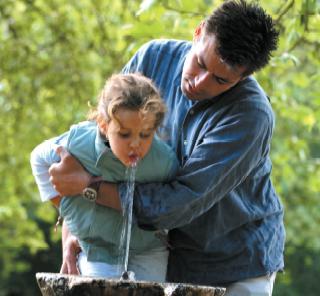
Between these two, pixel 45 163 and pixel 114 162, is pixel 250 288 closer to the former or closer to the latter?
pixel 114 162

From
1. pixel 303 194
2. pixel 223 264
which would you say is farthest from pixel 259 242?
pixel 303 194

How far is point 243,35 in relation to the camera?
338cm

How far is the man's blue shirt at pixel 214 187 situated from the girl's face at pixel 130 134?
0.43 ft

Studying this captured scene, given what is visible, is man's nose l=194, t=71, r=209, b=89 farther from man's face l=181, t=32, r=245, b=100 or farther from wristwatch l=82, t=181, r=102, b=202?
wristwatch l=82, t=181, r=102, b=202

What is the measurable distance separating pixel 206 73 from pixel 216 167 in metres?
0.32

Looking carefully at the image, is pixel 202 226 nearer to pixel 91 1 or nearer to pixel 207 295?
pixel 207 295

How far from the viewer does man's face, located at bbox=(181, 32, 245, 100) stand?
3426 millimetres

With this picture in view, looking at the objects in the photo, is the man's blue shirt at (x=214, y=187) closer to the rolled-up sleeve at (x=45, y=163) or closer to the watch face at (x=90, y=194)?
the watch face at (x=90, y=194)

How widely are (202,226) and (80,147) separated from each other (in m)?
0.51

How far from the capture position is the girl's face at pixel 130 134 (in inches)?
130

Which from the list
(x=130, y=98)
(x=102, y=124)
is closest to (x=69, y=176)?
(x=102, y=124)

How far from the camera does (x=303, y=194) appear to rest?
13422 mm

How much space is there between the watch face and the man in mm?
17

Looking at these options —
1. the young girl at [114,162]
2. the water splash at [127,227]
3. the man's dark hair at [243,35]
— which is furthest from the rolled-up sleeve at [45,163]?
the man's dark hair at [243,35]
